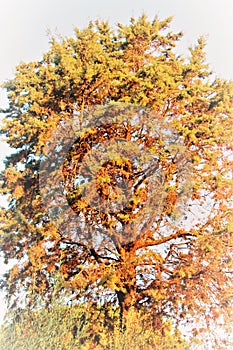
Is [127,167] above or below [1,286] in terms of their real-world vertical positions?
above

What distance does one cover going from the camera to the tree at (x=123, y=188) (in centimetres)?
1157

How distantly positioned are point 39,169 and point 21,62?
420 centimetres

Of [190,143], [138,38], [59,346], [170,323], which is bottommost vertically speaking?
[59,346]

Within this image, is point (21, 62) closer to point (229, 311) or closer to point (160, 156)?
point (160, 156)

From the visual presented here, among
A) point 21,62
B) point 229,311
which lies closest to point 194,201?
point 229,311

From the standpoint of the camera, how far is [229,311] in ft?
38.7

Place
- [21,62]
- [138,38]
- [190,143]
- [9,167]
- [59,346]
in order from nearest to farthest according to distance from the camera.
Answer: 1. [59,346]
2. [190,143]
3. [9,167]
4. [21,62]
5. [138,38]

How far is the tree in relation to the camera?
11570 millimetres

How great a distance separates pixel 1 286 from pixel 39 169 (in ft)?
13.1

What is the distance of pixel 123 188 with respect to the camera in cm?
1242

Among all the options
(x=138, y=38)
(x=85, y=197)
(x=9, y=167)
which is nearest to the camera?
(x=85, y=197)

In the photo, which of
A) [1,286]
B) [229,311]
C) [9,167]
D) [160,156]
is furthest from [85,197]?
[229,311]

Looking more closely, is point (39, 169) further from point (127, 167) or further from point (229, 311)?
point (229, 311)

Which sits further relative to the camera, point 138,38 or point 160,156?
point 138,38
